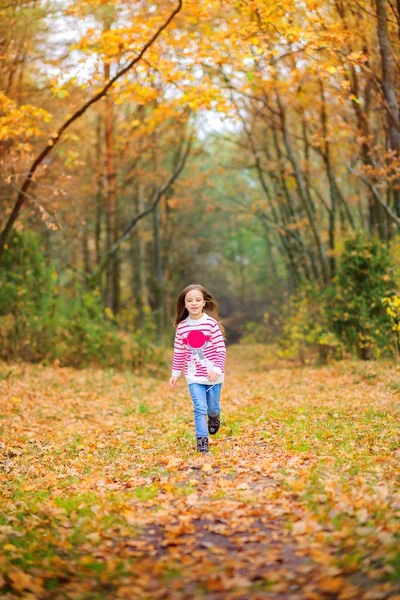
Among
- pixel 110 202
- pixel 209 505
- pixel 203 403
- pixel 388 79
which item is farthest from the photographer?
pixel 110 202

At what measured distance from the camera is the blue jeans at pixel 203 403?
6.78 m

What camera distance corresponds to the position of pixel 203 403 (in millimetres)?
6793

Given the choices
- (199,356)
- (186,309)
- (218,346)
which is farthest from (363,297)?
(199,356)

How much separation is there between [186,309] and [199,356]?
23.2 inches

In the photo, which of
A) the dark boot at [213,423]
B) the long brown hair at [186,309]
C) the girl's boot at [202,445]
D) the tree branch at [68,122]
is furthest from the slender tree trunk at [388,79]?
the girl's boot at [202,445]

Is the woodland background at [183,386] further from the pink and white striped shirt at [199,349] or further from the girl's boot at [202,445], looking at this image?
the pink and white striped shirt at [199,349]

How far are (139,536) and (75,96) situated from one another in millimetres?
15368

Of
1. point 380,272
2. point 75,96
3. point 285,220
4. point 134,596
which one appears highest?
point 75,96

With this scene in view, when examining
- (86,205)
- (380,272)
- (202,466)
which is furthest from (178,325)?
(86,205)

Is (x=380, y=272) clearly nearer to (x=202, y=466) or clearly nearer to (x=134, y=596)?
(x=202, y=466)

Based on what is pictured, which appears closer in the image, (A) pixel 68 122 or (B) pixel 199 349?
(B) pixel 199 349

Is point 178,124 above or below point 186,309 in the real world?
above

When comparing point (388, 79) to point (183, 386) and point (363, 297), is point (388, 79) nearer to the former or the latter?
point (363, 297)

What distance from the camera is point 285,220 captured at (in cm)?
2502
